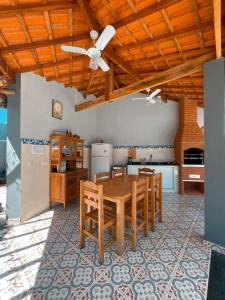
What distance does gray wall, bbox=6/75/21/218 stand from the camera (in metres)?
3.07

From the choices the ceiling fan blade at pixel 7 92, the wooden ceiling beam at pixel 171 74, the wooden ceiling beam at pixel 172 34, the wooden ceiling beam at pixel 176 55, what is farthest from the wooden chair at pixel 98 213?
the wooden ceiling beam at pixel 176 55

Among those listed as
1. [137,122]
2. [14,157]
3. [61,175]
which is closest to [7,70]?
[14,157]

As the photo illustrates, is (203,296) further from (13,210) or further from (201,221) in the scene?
(13,210)

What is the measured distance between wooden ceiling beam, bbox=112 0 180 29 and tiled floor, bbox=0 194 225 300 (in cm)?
323

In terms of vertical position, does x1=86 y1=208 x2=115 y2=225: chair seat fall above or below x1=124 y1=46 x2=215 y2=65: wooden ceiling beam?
below

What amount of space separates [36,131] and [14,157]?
2.34 ft

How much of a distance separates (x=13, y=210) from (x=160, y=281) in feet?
9.04

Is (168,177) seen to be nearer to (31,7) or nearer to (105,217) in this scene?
(105,217)

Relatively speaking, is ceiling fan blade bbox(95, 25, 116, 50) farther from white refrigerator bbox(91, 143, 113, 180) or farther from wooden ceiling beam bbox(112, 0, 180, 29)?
white refrigerator bbox(91, 143, 113, 180)

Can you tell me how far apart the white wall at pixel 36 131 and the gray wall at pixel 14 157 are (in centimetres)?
7

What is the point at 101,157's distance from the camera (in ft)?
18.7

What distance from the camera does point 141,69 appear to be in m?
3.91

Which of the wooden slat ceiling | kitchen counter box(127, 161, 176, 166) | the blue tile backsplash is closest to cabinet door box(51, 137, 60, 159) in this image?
the blue tile backsplash

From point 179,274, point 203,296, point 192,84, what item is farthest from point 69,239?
point 192,84
